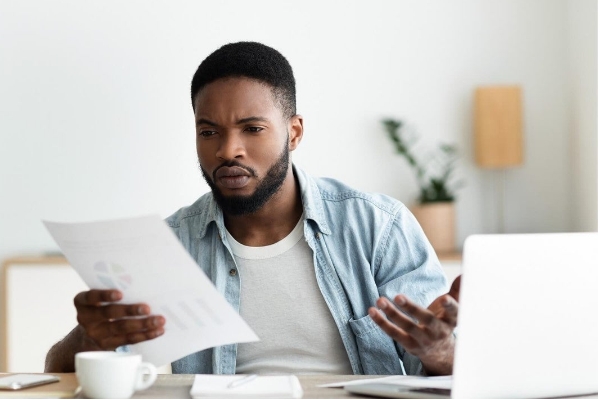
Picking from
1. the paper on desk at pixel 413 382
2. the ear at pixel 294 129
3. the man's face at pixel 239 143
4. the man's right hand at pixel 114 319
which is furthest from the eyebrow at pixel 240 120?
the paper on desk at pixel 413 382

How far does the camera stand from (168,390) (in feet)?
4.03

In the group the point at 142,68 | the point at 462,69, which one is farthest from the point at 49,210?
the point at 462,69

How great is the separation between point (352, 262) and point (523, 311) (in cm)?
70

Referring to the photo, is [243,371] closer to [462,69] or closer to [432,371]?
[432,371]

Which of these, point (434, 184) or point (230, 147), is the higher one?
point (230, 147)

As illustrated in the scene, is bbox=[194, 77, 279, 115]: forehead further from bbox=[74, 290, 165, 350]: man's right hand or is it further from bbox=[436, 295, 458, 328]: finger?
bbox=[436, 295, 458, 328]: finger

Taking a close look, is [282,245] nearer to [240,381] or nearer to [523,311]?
[240,381]

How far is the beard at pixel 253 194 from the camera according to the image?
1701 millimetres

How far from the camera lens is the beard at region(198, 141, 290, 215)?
5.58 ft

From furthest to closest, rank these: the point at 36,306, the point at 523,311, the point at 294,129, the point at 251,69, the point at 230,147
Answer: the point at 36,306
the point at 294,129
the point at 251,69
the point at 230,147
the point at 523,311

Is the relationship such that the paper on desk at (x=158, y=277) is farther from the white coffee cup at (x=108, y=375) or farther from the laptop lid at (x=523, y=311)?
the laptop lid at (x=523, y=311)

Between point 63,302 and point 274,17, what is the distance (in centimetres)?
151

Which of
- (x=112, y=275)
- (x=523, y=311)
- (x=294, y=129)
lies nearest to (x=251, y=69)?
(x=294, y=129)

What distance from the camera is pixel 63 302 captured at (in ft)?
10.9
